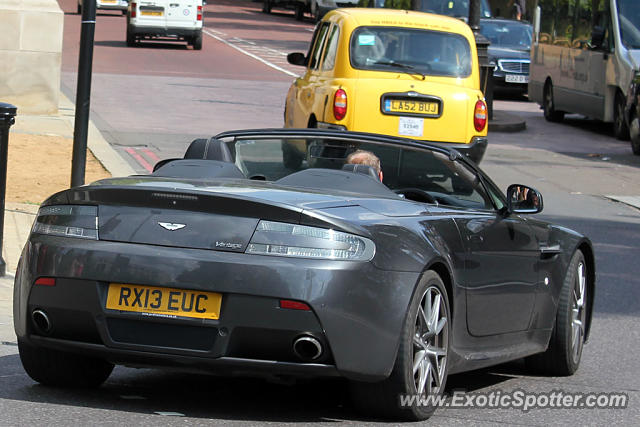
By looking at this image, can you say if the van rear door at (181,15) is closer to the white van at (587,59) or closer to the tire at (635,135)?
the white van at (587,59)

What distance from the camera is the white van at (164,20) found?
39.3 meters

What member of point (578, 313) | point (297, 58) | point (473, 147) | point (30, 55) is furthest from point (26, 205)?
point (30, 55)

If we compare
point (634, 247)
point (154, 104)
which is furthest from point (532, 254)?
point (154, 104)

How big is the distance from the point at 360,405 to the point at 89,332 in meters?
1.12

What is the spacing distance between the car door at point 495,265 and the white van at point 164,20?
1301 inches

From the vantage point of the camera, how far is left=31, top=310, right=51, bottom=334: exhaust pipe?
18.4 ft

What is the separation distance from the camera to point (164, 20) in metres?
39.9

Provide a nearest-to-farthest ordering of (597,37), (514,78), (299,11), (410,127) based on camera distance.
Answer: (410,127) → (597,37) → (514,78) → (299,11)

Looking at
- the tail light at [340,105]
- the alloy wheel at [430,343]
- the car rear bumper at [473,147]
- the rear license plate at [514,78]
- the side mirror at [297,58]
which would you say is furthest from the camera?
the rear license plate at [514,78]

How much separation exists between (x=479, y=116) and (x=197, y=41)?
25463 millimetres

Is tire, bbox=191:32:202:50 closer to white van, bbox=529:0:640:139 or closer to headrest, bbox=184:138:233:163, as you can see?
white van, bbox=529:0:640:139

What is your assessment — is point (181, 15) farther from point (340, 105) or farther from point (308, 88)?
point (340, 105)

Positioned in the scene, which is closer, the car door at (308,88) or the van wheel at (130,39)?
the car door at (308,88)

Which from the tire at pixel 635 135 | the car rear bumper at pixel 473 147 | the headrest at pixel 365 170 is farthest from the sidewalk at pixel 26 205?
the tire at pixel 635 135
